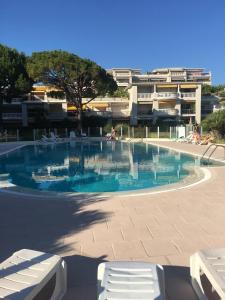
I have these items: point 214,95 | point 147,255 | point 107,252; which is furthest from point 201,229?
point 214,95

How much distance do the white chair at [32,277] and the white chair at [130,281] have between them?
476 millimetres

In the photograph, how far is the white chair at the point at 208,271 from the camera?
2660 mm

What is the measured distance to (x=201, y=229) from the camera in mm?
4973

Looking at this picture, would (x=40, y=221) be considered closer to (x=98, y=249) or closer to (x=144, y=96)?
(x=98, y=249)

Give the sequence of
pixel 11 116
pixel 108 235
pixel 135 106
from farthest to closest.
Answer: pixel 135 106 < pixel 11 116 < pixel 108 235

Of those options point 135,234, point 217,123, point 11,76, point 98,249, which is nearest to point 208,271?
point 98,249

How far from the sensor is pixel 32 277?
272 centimetres

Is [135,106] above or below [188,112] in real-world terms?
above

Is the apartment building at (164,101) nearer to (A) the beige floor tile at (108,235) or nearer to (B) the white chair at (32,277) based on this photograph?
(A) the beige floor tile at (108,235)

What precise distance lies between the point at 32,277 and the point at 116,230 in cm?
242

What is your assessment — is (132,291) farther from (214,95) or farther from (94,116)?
(214,95)

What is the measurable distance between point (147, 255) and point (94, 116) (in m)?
40.3

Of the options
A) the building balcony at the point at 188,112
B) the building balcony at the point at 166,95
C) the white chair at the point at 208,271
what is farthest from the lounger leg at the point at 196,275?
the building balcony at the point at 188,112

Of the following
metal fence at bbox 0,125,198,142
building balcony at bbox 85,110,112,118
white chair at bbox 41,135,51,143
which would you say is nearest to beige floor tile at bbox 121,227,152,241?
metal fence at bbox 0,125,198,142
